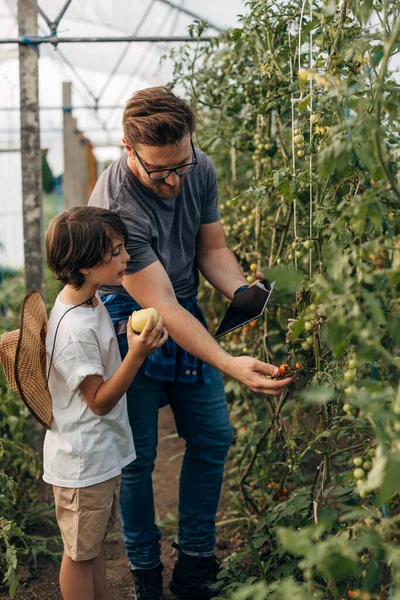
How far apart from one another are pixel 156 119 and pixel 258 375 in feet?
2.32

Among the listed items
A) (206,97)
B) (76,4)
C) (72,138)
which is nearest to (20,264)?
(72,138)

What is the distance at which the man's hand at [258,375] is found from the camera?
1.76m

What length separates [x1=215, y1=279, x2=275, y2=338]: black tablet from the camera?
201cm

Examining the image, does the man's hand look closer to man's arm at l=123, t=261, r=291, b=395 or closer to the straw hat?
man's arm at l=123, t=261, r=291, b=395

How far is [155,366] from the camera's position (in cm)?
216

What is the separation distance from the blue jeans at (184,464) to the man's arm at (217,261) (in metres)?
0.28

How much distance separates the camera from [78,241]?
1.79m

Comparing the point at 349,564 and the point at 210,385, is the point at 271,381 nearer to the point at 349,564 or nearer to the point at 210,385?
the point at 210,385

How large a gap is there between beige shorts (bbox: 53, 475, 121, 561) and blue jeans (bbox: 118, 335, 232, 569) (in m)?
0.32

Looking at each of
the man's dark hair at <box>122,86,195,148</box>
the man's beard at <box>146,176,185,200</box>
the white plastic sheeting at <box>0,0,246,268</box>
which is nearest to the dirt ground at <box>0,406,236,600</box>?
the man's beard at <box>146,176,185,200</box>

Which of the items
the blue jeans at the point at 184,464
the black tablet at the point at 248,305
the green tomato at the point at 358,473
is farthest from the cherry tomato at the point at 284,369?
the blue jeans at the point at 184,464

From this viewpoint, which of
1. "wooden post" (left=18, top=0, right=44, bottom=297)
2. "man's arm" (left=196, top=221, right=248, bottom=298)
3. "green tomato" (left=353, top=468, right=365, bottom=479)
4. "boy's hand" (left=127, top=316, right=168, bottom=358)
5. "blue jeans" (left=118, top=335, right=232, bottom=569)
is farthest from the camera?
"wooden post" (left=18, top=0, right=44, bottom=297)

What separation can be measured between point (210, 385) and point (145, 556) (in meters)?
0.55

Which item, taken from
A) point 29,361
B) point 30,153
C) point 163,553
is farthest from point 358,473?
point 30,153
